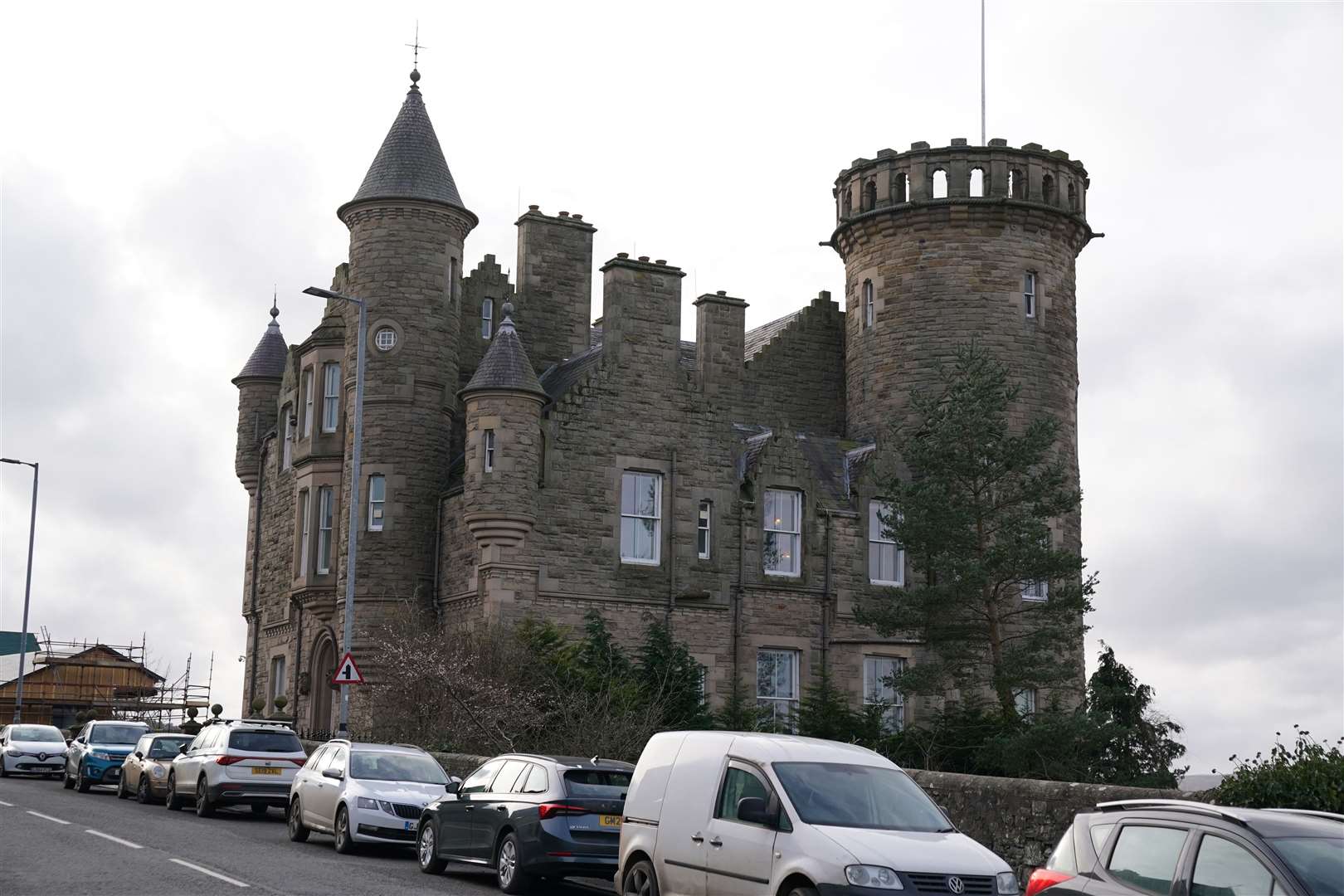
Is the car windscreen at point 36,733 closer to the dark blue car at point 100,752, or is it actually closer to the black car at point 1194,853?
the dark blue car at point 100,752

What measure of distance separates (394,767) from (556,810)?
5.50 meters

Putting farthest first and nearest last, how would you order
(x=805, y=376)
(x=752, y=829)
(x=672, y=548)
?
1. (x=805, y=376)
2. (x=672, y=548)
3. (x=752, y=829)

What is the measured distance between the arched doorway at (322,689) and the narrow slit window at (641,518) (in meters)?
8.36

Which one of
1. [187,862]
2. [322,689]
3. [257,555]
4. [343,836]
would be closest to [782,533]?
[322,689]

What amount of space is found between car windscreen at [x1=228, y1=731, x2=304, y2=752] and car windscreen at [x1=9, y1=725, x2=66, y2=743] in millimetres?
17775

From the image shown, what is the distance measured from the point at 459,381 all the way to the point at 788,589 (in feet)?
32.3

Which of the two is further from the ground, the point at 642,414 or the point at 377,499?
the point at 642,414

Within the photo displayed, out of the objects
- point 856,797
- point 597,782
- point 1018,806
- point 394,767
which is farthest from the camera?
point 394,767

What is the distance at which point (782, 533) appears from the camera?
39.7 meters

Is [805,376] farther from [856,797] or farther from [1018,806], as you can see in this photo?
[856,797]

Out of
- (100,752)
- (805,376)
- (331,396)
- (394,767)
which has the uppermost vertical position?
A: (805,376)

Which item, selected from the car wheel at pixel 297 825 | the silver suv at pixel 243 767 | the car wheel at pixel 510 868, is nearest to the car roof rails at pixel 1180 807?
the car wheel at pixel 510 868

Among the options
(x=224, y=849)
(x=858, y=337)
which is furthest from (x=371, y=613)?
(x=224, y=849)

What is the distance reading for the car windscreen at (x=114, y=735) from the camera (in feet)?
115
